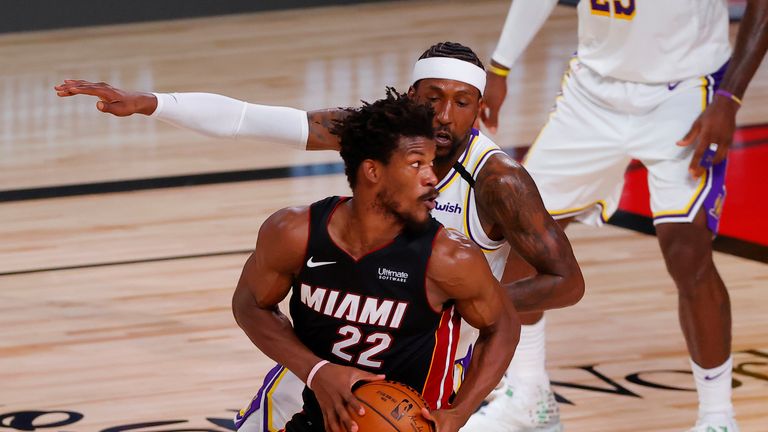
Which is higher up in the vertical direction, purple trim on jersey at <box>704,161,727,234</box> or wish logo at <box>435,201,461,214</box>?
wish logo at <box>435,201,461,214</box>

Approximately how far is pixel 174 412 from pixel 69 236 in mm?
2457

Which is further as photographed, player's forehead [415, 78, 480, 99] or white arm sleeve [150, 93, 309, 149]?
white arm sleeve [150, 93, 309, 149]

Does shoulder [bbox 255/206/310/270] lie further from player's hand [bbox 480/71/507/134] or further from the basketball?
player's hand [bbox 480/71/507/134]

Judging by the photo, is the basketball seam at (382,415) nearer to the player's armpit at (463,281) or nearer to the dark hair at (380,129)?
the player's armpit at (463,281)

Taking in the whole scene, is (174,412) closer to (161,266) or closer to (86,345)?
(86,345)

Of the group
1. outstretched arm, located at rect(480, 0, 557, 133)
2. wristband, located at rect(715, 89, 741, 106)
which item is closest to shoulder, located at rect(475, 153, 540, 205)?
wristband, located at rect(715, 89, 741, 106)

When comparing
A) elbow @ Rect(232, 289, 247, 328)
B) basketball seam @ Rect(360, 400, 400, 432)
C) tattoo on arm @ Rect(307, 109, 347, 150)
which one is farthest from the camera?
tattoo on arm @ Rect(307, 109, 347, 150)

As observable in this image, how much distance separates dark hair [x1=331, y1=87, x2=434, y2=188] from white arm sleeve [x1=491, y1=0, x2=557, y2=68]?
1785 millimetres

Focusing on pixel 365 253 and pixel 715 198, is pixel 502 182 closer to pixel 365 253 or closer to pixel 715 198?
pixel 365 253

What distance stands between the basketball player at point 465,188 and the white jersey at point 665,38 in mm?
967

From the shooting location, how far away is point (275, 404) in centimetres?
350

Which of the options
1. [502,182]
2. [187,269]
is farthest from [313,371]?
[187,269]

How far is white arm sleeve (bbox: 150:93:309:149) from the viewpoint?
3750 millimetres

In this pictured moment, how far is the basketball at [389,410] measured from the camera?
3.00 m
